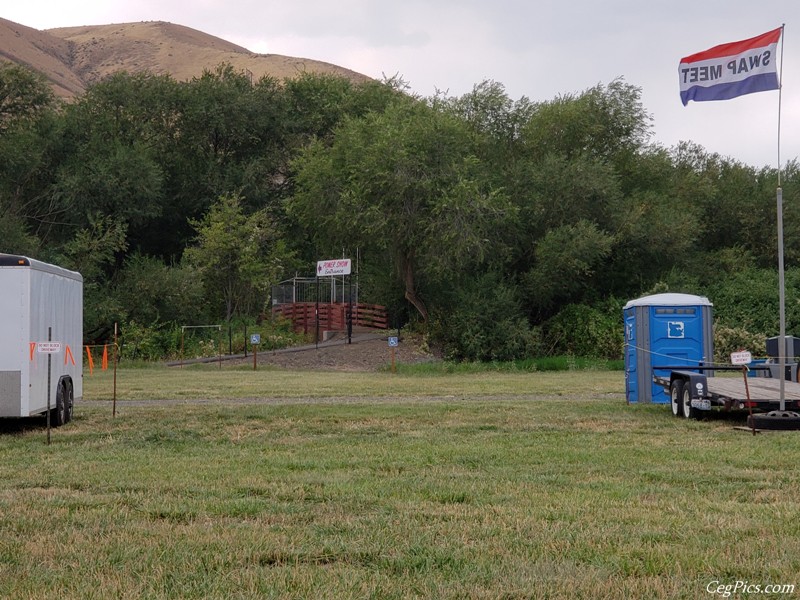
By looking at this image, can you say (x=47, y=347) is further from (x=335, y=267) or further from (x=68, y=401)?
(x=335, y=267)

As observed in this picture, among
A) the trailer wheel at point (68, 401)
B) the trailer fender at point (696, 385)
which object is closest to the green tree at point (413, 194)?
the trailer fender at point (696, 385)

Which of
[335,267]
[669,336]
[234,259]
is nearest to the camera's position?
[669,336]

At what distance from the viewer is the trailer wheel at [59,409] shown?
17.5 m

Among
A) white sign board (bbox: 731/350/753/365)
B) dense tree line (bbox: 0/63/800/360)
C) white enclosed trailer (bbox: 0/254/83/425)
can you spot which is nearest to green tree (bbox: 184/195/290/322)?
dense tree line (bbox: 0/63/800/360)

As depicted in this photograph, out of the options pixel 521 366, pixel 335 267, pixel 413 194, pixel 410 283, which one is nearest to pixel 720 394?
pixel 521 366

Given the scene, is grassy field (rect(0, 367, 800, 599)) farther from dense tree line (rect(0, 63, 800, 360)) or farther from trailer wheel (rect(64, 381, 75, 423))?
dense tree line (rect(0, 63, 800, 360))

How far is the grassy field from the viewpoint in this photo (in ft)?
20.3

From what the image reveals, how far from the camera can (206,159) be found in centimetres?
6322

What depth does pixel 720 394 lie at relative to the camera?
16.9m

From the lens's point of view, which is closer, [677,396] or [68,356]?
[677,396]

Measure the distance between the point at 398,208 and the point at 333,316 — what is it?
1036 centimetres

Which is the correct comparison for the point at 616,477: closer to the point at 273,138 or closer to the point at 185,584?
the point at 185,584

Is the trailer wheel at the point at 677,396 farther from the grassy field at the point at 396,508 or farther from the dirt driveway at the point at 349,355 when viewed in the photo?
the dirt driveway at the point at 349,355

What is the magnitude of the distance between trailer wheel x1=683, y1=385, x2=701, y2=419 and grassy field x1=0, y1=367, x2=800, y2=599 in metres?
0.41
